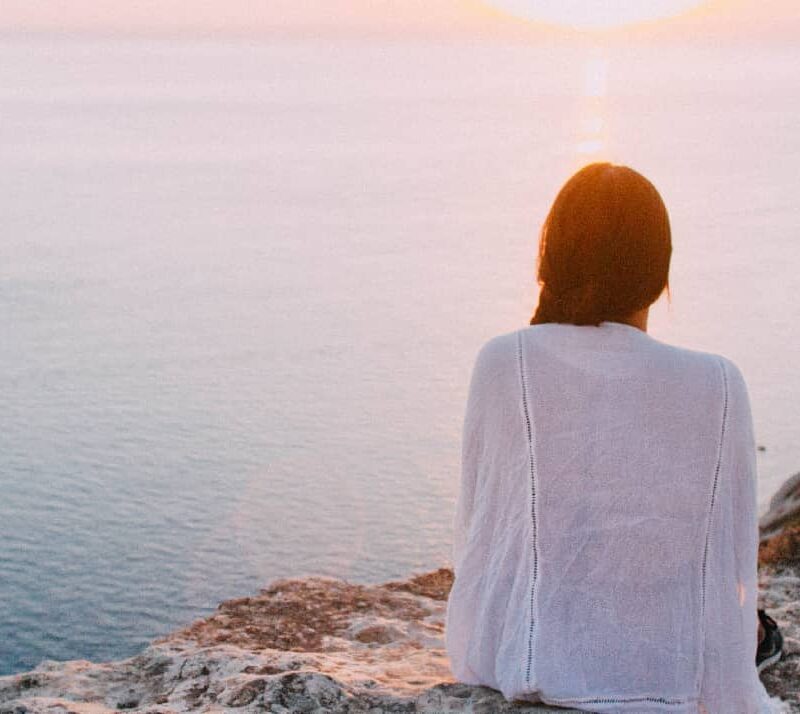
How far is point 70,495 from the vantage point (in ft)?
71.8

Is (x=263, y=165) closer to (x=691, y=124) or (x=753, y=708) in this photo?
(x=691, y=124)

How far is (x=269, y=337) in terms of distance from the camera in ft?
108

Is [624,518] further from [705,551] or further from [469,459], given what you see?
Answer: [469,459]

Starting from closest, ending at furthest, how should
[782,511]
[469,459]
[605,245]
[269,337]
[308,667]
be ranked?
[605,245], [469,459], [308,667], [782,511], [269,337]

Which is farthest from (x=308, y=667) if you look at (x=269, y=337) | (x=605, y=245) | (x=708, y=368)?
(x=269, y=337)

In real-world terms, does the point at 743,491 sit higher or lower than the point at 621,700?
higher

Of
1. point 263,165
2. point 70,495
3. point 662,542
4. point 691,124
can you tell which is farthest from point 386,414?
point 691,124

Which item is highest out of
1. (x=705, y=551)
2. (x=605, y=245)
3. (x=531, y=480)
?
Answer: (x=605, y=245)

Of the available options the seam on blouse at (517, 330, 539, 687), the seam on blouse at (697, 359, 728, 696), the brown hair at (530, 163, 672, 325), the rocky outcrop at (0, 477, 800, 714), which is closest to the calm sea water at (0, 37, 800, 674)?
the rocky outcrop at (0, 477, 800, 714)

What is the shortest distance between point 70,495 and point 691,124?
84.3 m

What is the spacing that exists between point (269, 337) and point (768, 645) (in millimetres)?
28664

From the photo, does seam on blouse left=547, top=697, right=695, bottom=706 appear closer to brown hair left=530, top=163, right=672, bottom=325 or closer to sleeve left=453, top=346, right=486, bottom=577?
sleeve left=453, top=346, right=486, bottom=577

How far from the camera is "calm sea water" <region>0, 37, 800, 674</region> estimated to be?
2034 cm

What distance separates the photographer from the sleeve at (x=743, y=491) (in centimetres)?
409
